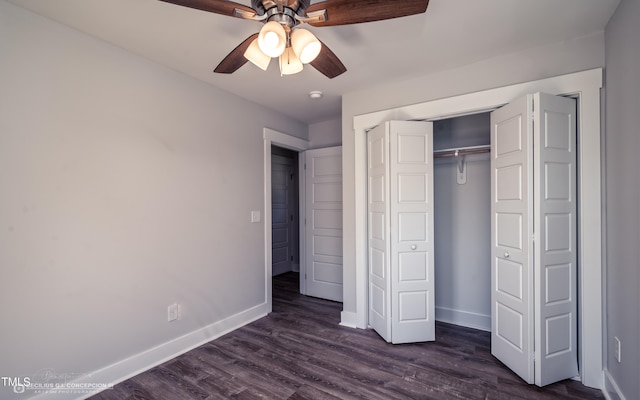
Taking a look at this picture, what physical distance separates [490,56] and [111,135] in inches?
118

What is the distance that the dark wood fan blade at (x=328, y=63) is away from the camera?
168cm

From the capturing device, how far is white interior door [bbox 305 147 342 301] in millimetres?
4051

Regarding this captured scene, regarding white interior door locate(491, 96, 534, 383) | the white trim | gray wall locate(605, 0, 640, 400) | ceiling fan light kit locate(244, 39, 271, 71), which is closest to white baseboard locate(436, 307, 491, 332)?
white interior door locate(491, 96, 534, 383)

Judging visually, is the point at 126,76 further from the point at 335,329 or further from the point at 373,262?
the point at 335,329

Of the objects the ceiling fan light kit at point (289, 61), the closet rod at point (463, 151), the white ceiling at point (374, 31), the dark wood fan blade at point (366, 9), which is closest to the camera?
the dark wood fan blade at point (366, 9)

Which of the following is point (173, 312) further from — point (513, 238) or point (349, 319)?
point (513, 238)

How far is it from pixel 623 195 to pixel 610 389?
49.6 inches

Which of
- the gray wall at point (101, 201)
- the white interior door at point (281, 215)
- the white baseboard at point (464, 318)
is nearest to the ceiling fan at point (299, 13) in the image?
the gray wall at point (101, 201)

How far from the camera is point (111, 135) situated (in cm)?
221

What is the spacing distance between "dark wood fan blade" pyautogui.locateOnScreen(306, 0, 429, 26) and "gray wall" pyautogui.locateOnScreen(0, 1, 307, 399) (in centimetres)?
172

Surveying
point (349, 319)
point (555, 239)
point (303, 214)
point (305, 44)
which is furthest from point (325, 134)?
point (555, 239)

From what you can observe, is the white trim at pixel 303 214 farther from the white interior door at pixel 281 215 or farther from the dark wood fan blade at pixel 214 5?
the dark wood fan blade at pixel 214 5

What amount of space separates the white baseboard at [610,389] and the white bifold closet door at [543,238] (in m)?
0.17

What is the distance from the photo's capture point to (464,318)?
3203 mm
